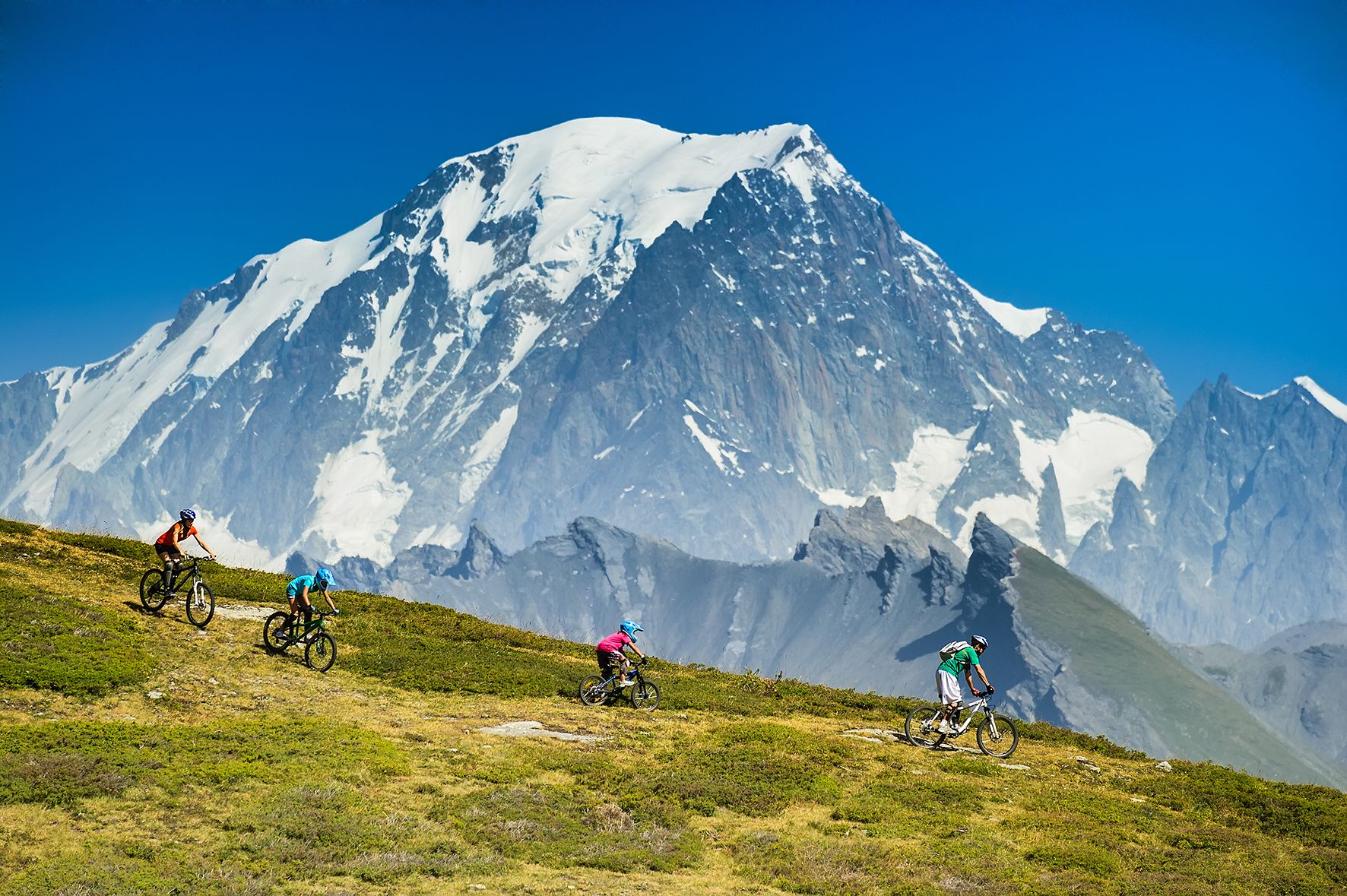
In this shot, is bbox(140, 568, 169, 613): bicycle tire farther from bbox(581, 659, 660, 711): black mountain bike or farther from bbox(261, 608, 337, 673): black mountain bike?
bbox(581, 659, 660, 711): black mountain bike

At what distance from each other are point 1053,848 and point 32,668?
81.7ft

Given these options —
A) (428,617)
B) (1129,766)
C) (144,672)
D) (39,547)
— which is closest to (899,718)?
(1129,766)

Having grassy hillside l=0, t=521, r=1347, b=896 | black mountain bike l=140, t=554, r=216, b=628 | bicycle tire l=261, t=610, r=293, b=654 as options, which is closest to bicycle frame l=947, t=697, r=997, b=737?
grassy hillside l=0, t=521, r=1347, b=896

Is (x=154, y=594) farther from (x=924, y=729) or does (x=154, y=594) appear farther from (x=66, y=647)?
(x=924, y=729)

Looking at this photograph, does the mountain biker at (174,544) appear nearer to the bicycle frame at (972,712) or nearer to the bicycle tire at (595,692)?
the bicycle tire at (595,692)

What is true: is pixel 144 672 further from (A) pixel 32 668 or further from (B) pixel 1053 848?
(B) pixel 1053 848

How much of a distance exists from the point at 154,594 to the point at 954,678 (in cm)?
2443

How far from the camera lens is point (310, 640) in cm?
4044

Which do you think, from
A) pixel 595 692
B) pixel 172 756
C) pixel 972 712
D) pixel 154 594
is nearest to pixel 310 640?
pixel 154 594

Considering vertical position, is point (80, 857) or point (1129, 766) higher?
point (1129, 766)

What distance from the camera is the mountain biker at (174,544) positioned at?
41125 millimetres

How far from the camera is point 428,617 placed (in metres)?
53.2

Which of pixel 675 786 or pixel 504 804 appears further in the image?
pixel 675 786

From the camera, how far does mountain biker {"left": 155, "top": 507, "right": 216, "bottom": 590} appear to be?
135 feet
